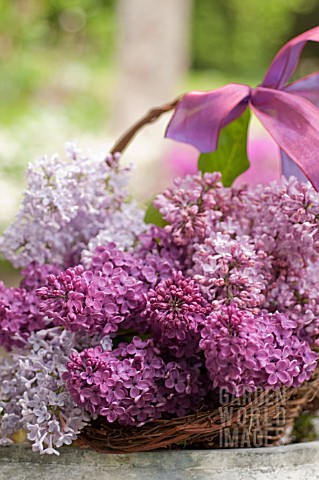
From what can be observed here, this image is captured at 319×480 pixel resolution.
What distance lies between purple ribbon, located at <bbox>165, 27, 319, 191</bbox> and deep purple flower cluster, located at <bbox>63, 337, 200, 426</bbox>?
0.78 feet

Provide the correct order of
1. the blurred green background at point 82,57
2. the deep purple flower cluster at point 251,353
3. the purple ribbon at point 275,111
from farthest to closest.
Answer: the blurred green background at point 82,57
the purple ribbon at point 275,111
the deep purple flower cluster at point 251,353

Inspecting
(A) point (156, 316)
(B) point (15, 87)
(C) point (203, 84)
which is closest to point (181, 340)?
(A) point (156, 316)

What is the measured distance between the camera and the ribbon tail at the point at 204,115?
89 centimetres

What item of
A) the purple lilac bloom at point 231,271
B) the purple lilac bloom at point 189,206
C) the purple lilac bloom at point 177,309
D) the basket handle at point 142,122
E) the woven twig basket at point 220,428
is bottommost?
the woven twig basket at point 220,428

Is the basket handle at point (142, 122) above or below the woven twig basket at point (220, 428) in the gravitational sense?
above

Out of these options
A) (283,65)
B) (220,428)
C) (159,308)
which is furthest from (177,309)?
(283,65)

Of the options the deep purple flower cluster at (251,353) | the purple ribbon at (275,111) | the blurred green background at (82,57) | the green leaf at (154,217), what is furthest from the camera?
the blurred green background at (82,57)

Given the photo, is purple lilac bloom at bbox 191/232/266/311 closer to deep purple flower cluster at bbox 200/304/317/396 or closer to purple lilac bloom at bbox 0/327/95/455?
deep purple flower cluster at bbox 200/304/317/396

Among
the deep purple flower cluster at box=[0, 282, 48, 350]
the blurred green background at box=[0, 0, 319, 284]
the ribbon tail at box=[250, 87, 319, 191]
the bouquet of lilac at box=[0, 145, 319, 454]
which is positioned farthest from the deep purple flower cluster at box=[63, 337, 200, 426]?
the blurred green background at box=[0, 0, 319, 284]

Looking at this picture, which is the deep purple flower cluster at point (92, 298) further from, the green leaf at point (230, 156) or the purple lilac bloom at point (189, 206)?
the green leaf at point (230, 156)

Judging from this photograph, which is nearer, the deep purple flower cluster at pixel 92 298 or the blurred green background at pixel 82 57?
the deep purple flower cluster at pixel 92 298

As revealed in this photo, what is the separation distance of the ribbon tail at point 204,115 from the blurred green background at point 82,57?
12.3ft

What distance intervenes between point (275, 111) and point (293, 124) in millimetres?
43

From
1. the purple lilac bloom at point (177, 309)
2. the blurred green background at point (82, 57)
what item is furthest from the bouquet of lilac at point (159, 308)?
the blurred green background at point (82, 57)
